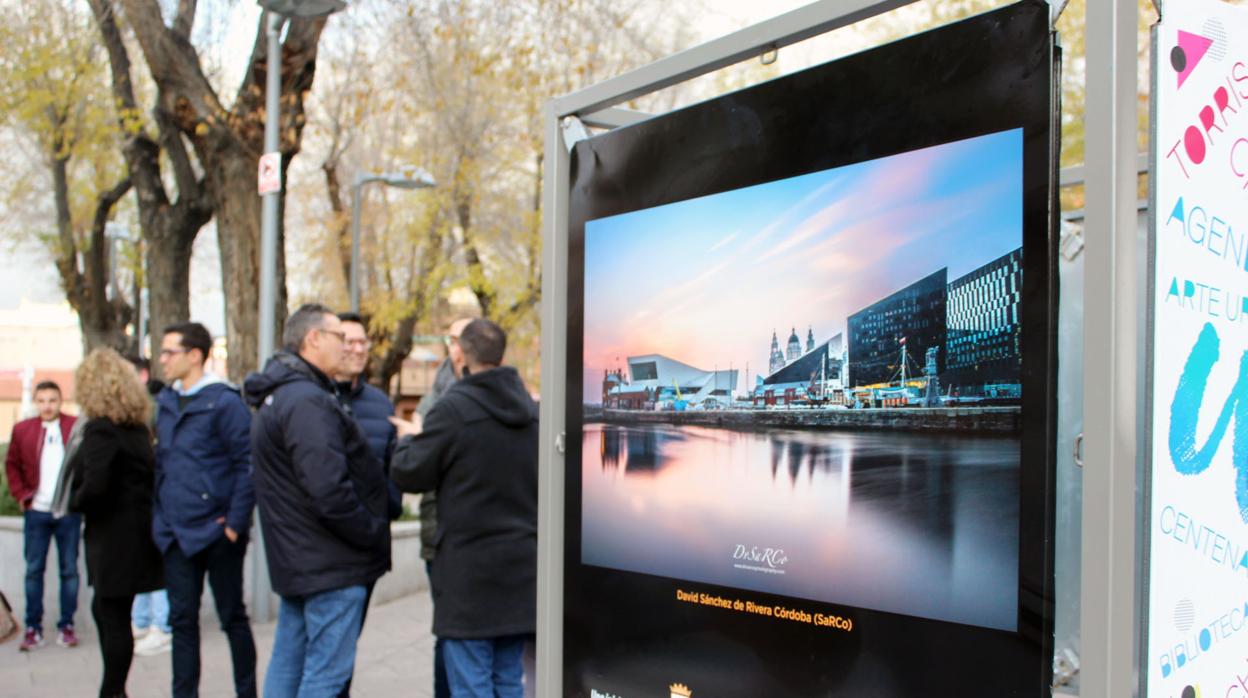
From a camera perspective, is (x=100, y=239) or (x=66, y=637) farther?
(x=100, y=239)

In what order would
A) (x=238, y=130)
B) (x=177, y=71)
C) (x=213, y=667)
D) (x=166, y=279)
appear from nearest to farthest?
(x=213, y=667)
(x=177, y=71)
(x=238, y=130)
(x=166, y=279)

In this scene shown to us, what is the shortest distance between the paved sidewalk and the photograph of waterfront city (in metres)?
4.86

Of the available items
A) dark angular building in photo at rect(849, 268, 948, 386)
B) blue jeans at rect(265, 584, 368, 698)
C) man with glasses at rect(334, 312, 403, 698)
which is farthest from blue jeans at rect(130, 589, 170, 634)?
dark angular building in photo at rect(849, 268, 948, 386)

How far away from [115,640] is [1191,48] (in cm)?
556

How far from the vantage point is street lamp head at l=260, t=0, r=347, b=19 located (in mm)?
Result: 7984

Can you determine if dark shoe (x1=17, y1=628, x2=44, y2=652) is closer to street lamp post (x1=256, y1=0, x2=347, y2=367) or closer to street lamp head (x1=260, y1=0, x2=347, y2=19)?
street lamp post (x1=256, y1=0, x2=347, y2=367)

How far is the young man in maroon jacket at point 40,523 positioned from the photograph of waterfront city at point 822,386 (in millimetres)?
6618

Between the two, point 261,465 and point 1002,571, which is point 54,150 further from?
point 1002,571

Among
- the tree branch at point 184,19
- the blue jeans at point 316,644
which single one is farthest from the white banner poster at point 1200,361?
the tree branch at point 184,19

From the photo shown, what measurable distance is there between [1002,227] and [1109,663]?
2.17 feet

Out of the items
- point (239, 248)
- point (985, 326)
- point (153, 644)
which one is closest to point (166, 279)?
point (239, 248)

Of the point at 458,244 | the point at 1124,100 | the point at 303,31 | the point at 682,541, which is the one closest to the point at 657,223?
the point at 682,541

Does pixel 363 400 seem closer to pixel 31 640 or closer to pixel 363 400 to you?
pixel 363 400

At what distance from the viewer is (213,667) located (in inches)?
293
